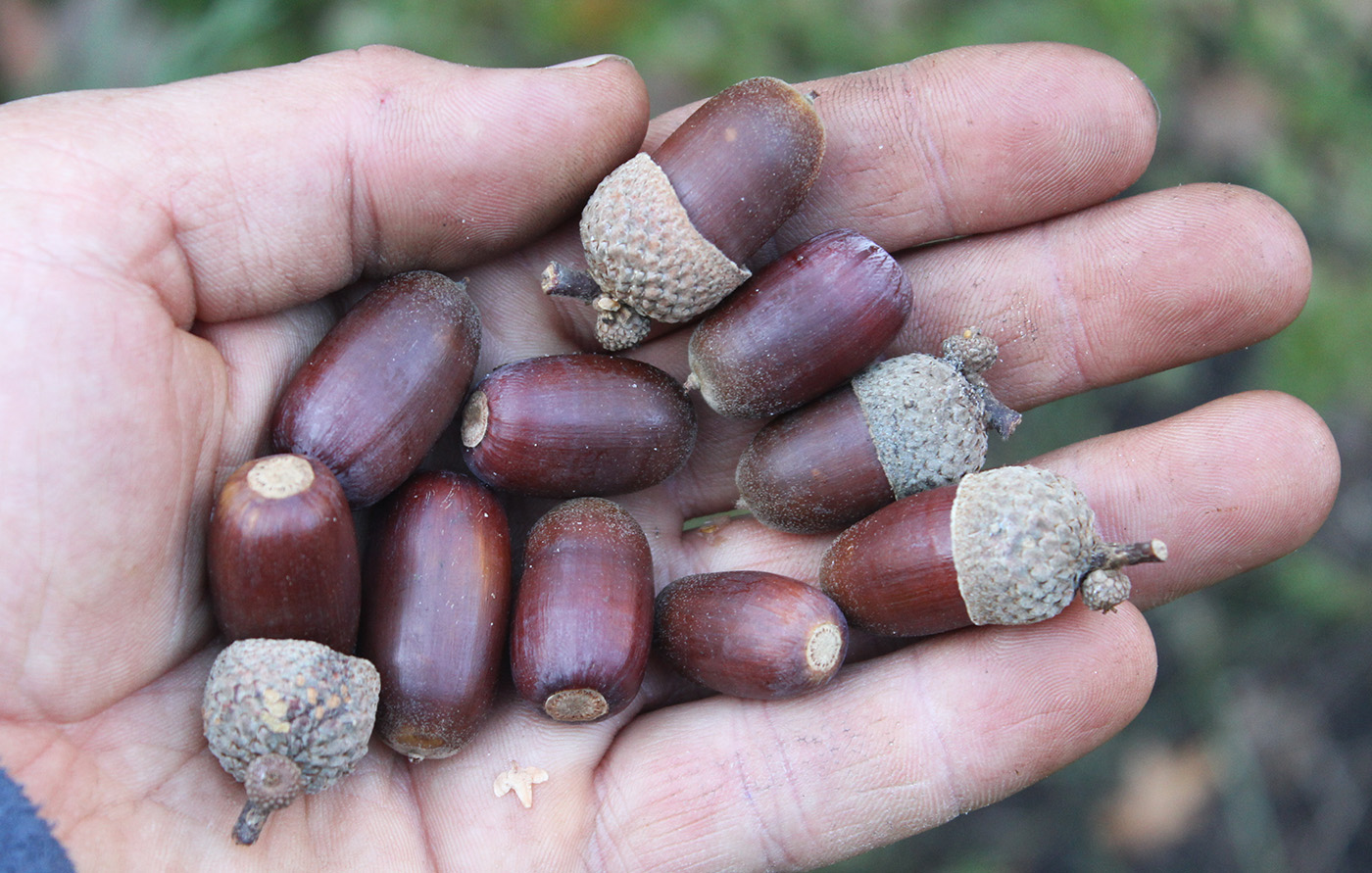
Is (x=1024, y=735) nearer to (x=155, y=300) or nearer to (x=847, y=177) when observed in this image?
(x=847, y=177)

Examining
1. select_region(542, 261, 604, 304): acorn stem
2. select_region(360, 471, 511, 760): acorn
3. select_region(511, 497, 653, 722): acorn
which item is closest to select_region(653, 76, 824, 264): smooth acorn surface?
select_region(542, 261, 604, 304): acorn stem

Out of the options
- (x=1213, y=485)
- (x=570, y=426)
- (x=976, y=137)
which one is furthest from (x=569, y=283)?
(x=1213, y=485)

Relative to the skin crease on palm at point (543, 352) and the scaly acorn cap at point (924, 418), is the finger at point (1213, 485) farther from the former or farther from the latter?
the scaly acorn cap at point (924, 418)

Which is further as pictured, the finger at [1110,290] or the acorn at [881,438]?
the finger at [1110,290]

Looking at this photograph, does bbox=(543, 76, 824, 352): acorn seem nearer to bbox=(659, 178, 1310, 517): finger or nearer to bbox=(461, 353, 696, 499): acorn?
bbox=(461, 353, 696, 499): acorn

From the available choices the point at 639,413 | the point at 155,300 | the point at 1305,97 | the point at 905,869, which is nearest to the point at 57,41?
the point at 155,300

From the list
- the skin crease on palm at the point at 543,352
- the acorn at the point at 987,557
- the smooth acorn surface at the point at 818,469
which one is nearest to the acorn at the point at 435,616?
the skin crease on palm at the point at 543,352
